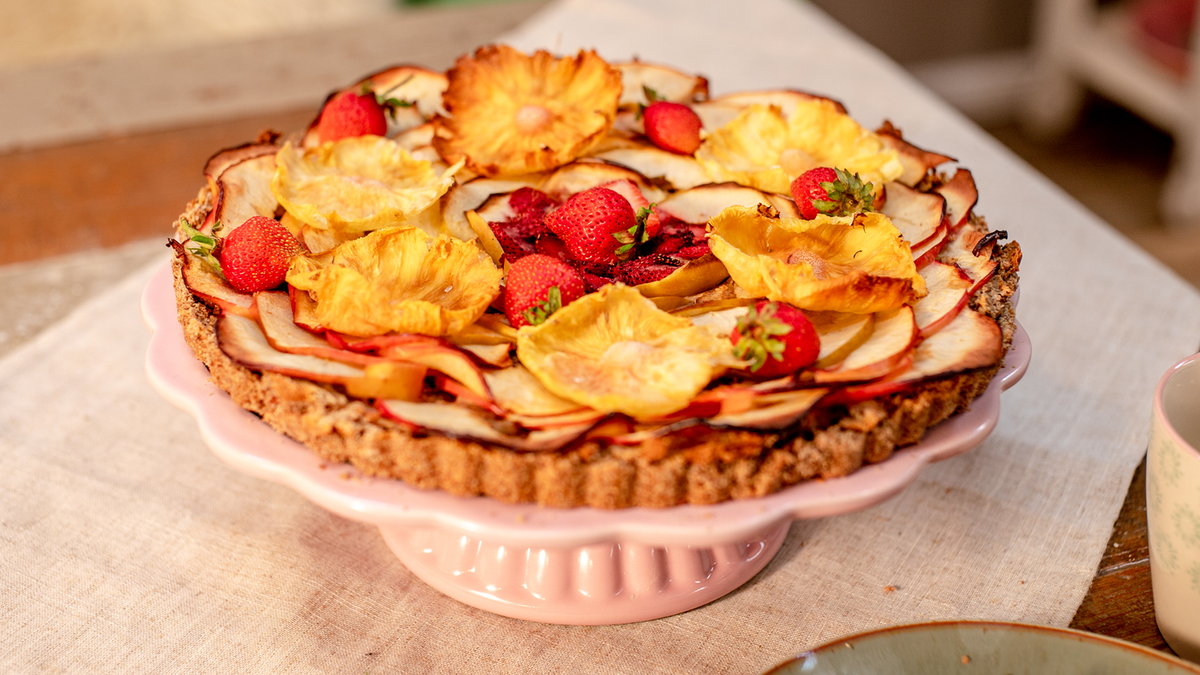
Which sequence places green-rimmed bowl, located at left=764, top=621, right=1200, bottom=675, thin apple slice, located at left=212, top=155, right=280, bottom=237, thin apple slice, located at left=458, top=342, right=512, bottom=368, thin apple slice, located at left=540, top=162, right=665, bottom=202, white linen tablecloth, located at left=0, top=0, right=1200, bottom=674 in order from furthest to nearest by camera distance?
1. thin apple slice, located at left=540, top=162, right=665, bottom=202
2. thin apple slice, located at left=212, top=155, right=280, bottom=237
3. white linen tablecloth, located at left=0, top=0, right=1200, bottom=674
4. thin apple slice, located at left=458, top=342, right=512, bottom=368
5. green-rimmed bowl, located at left=764, top=621, right=1200, bottom=675

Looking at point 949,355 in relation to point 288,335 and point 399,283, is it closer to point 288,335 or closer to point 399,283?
point 399,283

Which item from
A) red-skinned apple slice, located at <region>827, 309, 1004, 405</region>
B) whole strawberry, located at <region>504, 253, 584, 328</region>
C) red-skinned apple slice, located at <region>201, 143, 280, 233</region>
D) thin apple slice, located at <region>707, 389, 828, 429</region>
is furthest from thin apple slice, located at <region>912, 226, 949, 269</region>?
red-skinned apple slice, located at <region>201, 143, 280, 233</region>

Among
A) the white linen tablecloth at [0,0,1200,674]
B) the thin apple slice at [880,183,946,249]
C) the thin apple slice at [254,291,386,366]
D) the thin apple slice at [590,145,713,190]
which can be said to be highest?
the thin apple slice at [254,291,386,366]

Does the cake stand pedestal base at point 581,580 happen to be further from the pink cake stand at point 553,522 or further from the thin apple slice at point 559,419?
the thin apple slice at point 559,419

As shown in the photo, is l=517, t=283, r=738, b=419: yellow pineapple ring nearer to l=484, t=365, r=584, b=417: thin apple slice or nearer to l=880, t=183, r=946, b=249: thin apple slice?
l=484, t=365, r=584, b=417: thin apple slice

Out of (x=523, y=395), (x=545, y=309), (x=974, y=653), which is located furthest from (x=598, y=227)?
(x=974, y=653)

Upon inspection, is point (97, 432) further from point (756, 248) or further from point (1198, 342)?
point (1198, 342)

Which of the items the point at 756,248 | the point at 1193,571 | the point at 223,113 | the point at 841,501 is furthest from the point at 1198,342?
the point at 223,113

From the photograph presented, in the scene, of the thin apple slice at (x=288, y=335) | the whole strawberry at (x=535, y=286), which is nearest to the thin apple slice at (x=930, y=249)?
the whole strawberry at (x=535, y=286)
